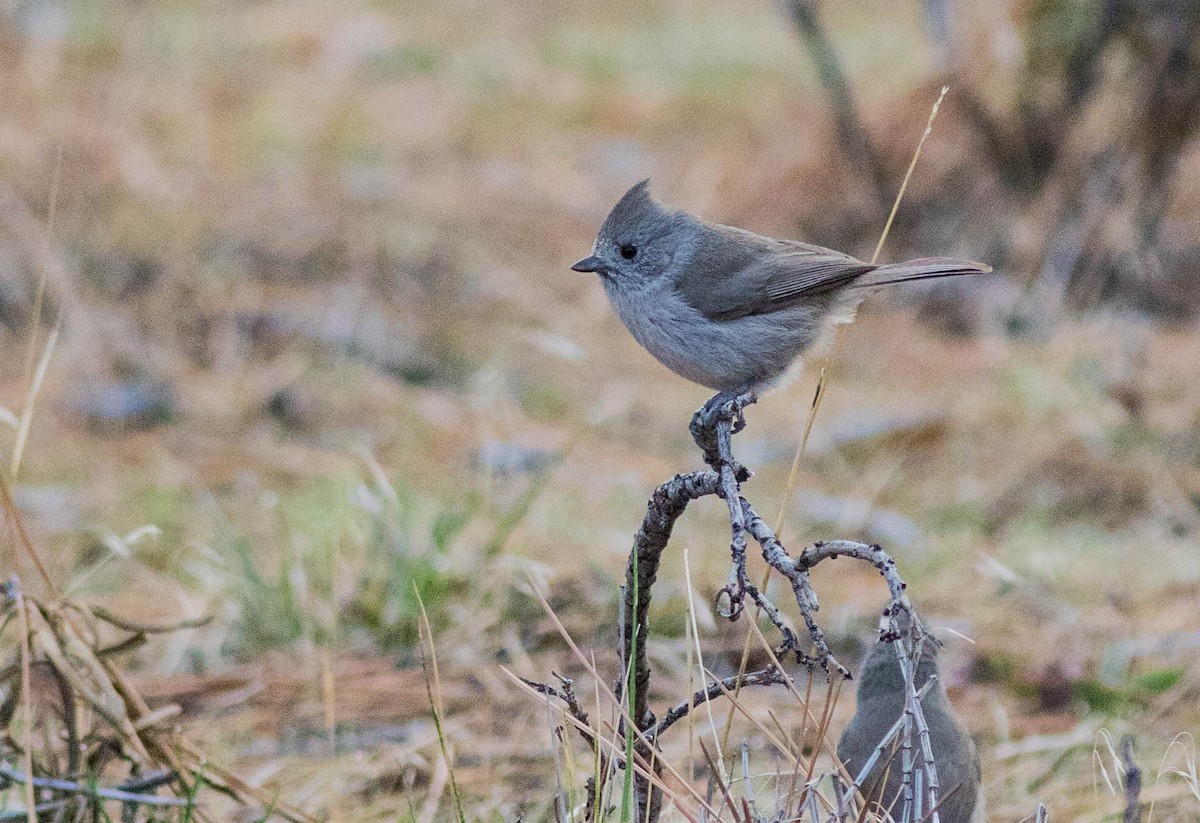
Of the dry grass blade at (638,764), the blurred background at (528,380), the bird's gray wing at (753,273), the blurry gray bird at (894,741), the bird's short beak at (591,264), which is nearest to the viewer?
the dry grass blade at (638,764)

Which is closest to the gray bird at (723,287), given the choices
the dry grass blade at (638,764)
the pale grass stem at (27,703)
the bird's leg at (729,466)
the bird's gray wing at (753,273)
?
the bird's gray wing at (753,273)

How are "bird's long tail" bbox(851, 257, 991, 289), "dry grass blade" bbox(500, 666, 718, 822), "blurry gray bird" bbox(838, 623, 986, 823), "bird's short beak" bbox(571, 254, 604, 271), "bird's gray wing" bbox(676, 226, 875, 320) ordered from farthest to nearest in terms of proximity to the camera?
"bird's short beak" bbox(571, 254, 604, 271)
"bird's gray wing" bbox(676, 226, 875, 320)
"bird's long tail" bbox(851, 257, 991, 289)
"blurry gray bird" bbox(838, 623, 986, 823)
"dry grass blade" bbox(500, 666, 718, 822)

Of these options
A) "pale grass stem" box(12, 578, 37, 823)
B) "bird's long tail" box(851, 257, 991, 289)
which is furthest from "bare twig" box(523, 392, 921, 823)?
"pale grass stem" box(12, 578, 37, 823)

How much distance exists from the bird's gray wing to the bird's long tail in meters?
0.03

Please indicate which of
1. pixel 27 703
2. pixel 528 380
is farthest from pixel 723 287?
pixel 528 380

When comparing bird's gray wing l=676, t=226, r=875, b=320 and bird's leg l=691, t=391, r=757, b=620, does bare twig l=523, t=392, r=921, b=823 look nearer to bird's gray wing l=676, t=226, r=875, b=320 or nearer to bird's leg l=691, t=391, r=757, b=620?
bird's leg l=691, t=391, r=757, b=620

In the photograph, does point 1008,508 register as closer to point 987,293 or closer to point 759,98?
point 987,293

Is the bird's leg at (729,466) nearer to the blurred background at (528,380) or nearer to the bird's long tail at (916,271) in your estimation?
the blurred background at (528,380)

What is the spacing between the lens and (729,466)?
70.3 inches

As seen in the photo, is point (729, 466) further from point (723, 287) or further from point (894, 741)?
point (723, 287)

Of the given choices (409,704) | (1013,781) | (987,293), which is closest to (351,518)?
(409,704)

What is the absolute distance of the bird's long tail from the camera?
99.6 inches

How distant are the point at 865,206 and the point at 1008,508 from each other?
286 centimetres

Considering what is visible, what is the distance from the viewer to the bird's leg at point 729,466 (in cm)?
155
